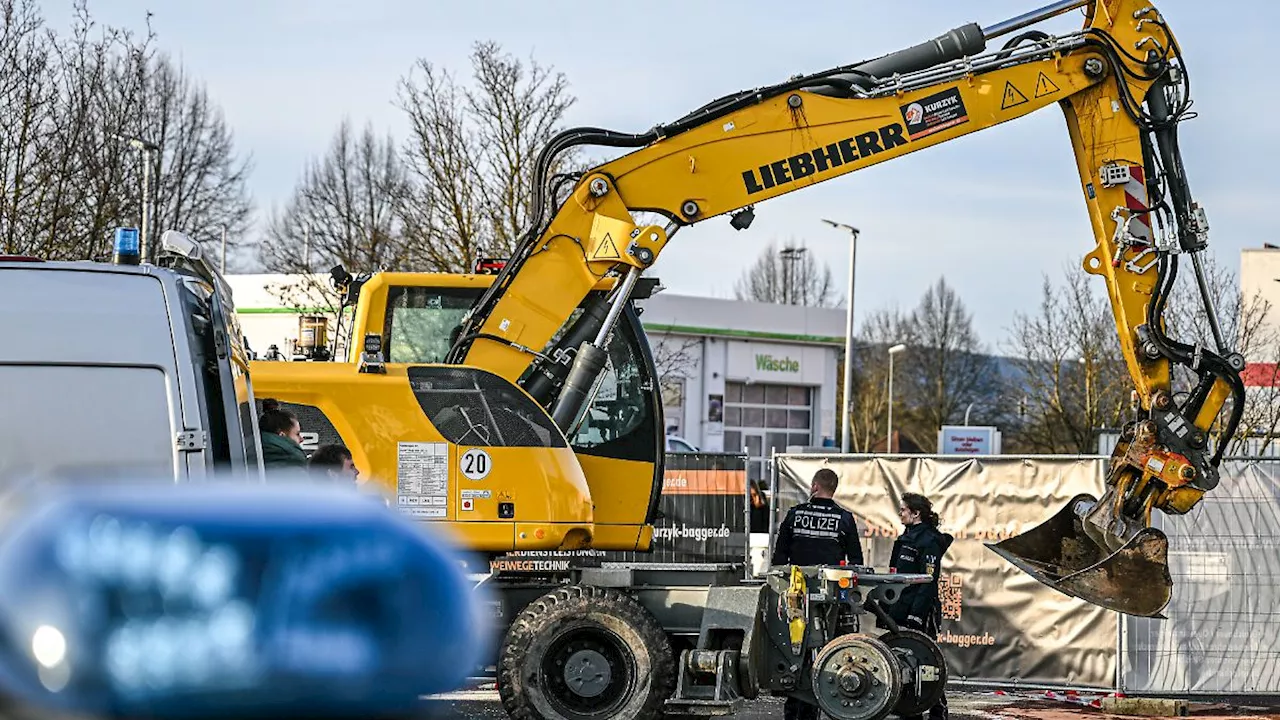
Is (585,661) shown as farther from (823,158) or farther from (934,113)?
(934,113)

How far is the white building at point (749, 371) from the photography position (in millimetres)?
54125

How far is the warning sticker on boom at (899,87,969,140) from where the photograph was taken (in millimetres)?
12742

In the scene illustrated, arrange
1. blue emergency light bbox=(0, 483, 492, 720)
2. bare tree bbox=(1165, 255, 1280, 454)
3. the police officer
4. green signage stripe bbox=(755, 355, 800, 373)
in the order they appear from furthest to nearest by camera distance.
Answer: green signage stripe bbox=(755, 355, 800, 373) → bare tree bbox=(1165, 255, 1280, 454) → the police officer → blue emergency light bbox=(0, 483, 492, 720)

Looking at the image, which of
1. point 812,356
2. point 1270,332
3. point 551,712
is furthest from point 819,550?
point 812,356

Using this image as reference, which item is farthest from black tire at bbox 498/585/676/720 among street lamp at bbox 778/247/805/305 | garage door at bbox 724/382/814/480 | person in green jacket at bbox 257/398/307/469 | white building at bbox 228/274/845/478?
street lamp at bbox 778/247/805/305

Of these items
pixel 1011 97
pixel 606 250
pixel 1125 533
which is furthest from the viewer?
pixel 1011 97

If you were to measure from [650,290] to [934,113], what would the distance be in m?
2.49

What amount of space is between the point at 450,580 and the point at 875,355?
9172 cm

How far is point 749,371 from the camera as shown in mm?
57281

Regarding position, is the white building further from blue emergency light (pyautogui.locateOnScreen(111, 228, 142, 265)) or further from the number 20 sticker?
blue emergency light (pyautogui.locateOnScreen(111, 228, 142, 265))

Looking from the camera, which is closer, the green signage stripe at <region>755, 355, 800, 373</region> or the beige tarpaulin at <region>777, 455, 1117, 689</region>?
the beige tarpaulin at <region>777, 455, 1117, 689</region>

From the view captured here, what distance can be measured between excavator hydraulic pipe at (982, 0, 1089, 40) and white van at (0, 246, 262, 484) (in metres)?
9.88

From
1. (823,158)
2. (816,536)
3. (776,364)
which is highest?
(776,364)

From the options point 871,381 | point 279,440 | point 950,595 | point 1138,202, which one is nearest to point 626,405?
point 1138,202
